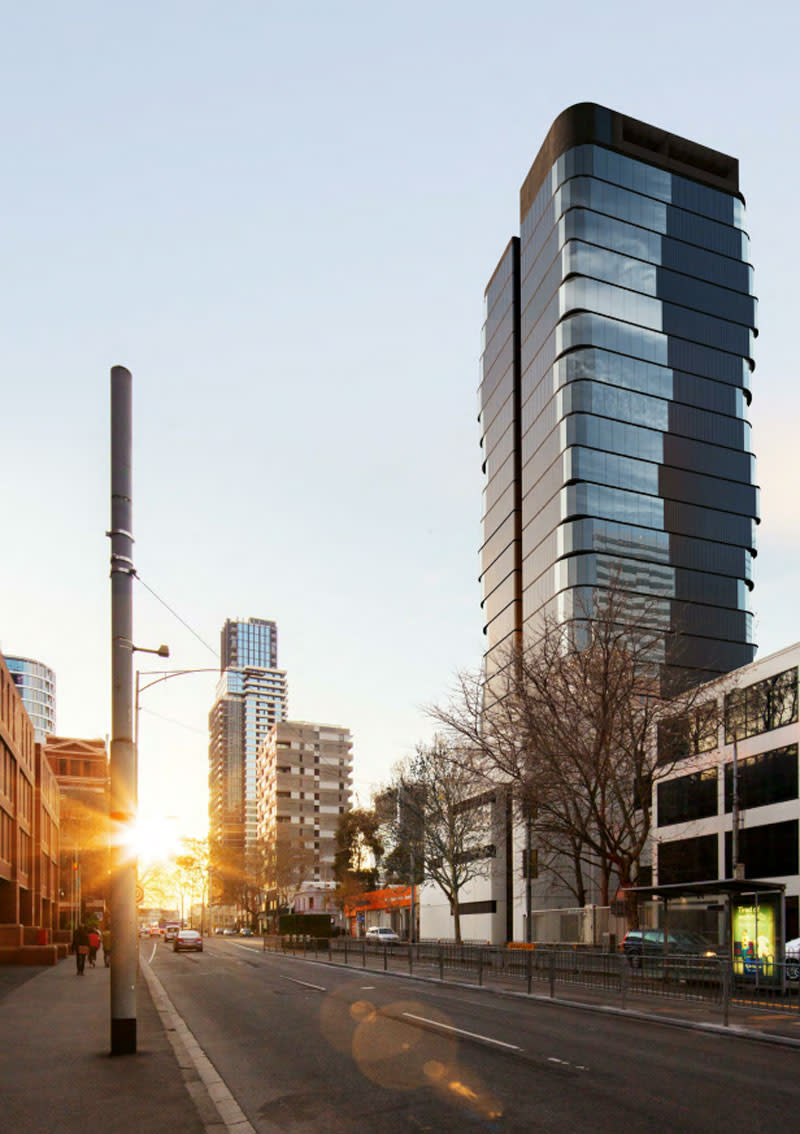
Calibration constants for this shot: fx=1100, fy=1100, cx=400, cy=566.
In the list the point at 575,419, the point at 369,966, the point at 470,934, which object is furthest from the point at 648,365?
the point at 369,966

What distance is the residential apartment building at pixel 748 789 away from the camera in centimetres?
5519

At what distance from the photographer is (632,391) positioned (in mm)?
106250

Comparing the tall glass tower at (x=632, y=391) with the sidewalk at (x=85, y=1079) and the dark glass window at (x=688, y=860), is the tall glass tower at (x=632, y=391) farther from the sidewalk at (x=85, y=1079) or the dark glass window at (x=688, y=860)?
the sidewalk at (x=85, y=1079)

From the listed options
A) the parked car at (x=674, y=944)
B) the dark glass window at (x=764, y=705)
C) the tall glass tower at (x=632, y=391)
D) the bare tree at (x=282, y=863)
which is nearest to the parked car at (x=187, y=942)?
the dark glass window at (x=764, y=705)

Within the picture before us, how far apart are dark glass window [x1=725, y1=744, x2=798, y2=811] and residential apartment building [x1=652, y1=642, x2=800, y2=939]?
Answer: 5 centimetres

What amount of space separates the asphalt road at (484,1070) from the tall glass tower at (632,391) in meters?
77.8

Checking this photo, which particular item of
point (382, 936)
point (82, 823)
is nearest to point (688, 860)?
point (382, 936)

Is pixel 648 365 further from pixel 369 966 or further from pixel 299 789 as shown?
pixel 299 789

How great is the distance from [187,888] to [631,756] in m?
135

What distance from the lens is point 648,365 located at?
4259 inches

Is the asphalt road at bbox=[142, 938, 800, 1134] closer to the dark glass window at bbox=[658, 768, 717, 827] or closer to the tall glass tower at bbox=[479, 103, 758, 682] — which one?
the dark glass window at bbox=[658, 768, 717, 827]

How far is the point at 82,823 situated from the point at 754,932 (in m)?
92.7

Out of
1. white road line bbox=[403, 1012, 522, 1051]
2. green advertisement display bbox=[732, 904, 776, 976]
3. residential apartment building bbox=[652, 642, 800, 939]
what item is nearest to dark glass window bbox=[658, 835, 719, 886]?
residential apartment building bbox=[652, 642, 800, 939]

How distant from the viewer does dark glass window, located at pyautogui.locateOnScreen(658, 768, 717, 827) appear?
6347 centimetres
